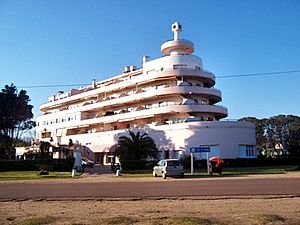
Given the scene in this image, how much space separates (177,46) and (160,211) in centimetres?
5046

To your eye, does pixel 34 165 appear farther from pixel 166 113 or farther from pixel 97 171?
pixel 166 113

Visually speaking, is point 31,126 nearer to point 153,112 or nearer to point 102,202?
point 153,112

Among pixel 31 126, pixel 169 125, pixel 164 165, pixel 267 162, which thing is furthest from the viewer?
pixel 31 126

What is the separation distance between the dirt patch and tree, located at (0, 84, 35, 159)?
47769 millimetres

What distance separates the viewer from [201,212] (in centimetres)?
1113

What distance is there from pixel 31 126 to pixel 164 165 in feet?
146

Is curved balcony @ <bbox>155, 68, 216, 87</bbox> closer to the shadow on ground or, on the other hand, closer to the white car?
the shadow on ground

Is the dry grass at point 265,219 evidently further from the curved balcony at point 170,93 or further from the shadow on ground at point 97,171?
the curved balcony at point 170,93

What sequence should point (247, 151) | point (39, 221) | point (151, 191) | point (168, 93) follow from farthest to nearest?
point (168, 93) < point (247, 151) < point (151, 191) < point (39, 221)

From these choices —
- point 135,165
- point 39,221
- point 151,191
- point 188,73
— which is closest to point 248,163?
point 135,165

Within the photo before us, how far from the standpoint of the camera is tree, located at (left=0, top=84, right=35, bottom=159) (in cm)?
5872

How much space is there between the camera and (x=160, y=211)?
1149cm

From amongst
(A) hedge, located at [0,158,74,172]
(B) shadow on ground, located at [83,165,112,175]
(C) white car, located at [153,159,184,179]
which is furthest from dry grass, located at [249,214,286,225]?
(A) hedge, located at [0,158,74,172]

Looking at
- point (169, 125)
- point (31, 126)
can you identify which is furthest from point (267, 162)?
point (31, 126)
